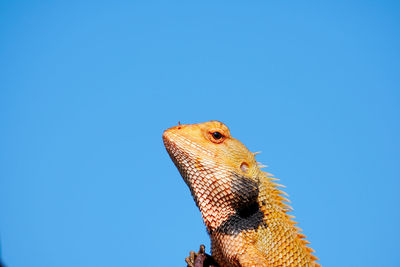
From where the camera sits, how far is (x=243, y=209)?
6.27 m

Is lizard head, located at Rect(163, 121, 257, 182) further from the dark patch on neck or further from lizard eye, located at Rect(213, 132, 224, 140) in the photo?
the dark patch on neck

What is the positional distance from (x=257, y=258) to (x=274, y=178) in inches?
62.7

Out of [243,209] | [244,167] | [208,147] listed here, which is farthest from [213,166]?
[243,209]

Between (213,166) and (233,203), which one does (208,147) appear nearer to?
(213,166)

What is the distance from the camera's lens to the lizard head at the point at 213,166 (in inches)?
243

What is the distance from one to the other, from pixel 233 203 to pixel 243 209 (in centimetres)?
21

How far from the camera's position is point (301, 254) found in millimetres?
6289

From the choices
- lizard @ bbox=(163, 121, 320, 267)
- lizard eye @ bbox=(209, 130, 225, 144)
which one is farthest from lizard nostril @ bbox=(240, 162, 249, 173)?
lizard eye @ bbox=(209, 130, 225, 144)

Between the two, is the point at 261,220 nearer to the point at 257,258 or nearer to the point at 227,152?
the point at 257,258

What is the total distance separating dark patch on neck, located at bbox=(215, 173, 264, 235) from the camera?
6.13 m

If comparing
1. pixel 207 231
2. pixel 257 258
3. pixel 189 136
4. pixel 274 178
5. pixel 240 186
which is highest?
pixel 189 136

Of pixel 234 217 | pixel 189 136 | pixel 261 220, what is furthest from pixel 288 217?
pixel 189 136

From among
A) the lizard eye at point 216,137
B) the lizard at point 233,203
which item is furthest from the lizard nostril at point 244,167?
the lizard eye at point 216,137

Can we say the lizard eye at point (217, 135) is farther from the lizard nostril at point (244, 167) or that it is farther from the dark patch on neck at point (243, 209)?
the dark patch on neck at point (243, 209)
